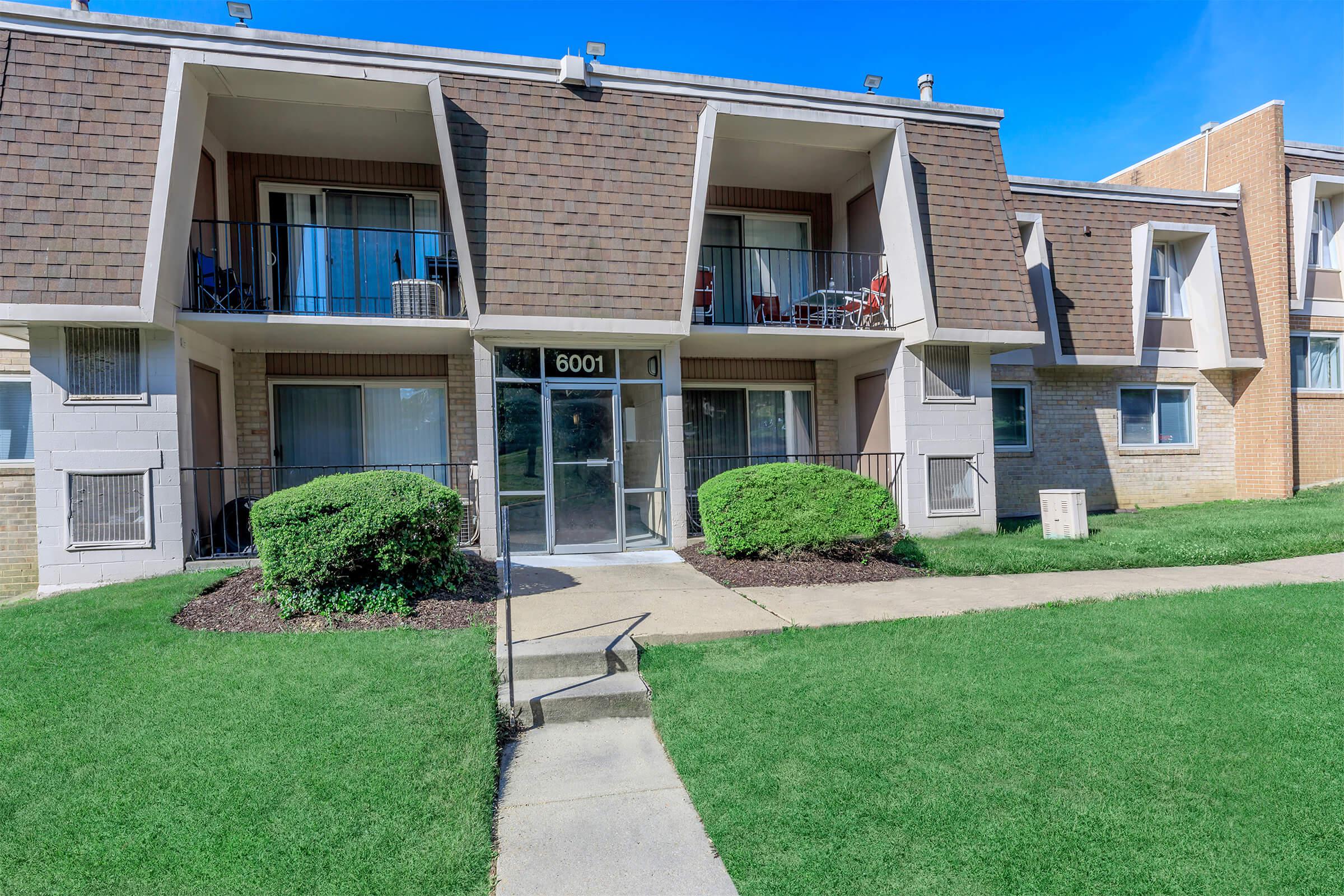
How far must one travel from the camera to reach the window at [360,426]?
10.9m

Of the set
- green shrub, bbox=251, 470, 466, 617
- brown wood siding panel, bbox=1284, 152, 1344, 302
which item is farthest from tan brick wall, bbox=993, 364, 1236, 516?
green shrub, bbox=251, 470, 466, 617

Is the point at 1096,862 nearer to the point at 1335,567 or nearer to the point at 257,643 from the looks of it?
the point at 257,643

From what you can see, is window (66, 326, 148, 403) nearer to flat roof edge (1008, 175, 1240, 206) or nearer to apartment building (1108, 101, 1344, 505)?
flat roof edge (1008, 175, 1240, 206)

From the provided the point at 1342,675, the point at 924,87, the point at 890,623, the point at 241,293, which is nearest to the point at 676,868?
the point at 890,623

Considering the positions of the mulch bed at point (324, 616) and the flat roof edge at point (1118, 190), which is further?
the flat roof edge at point (1118, 190)

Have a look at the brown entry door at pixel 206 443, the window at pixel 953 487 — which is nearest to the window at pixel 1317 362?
the window at pixel 953 487

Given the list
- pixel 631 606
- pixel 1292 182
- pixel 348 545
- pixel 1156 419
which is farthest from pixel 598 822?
pixel 1292 182

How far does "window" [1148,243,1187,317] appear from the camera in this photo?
1466cm

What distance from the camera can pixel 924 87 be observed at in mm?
11484

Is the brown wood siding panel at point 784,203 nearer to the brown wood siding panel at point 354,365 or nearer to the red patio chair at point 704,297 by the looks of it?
the red patio chair at point 704,297

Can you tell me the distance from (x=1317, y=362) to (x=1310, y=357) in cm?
25

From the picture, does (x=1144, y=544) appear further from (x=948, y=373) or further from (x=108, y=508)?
(x=108, y=508)

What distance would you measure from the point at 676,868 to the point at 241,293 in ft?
29.2

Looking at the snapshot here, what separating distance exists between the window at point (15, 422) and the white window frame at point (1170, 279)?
18.4 metres
